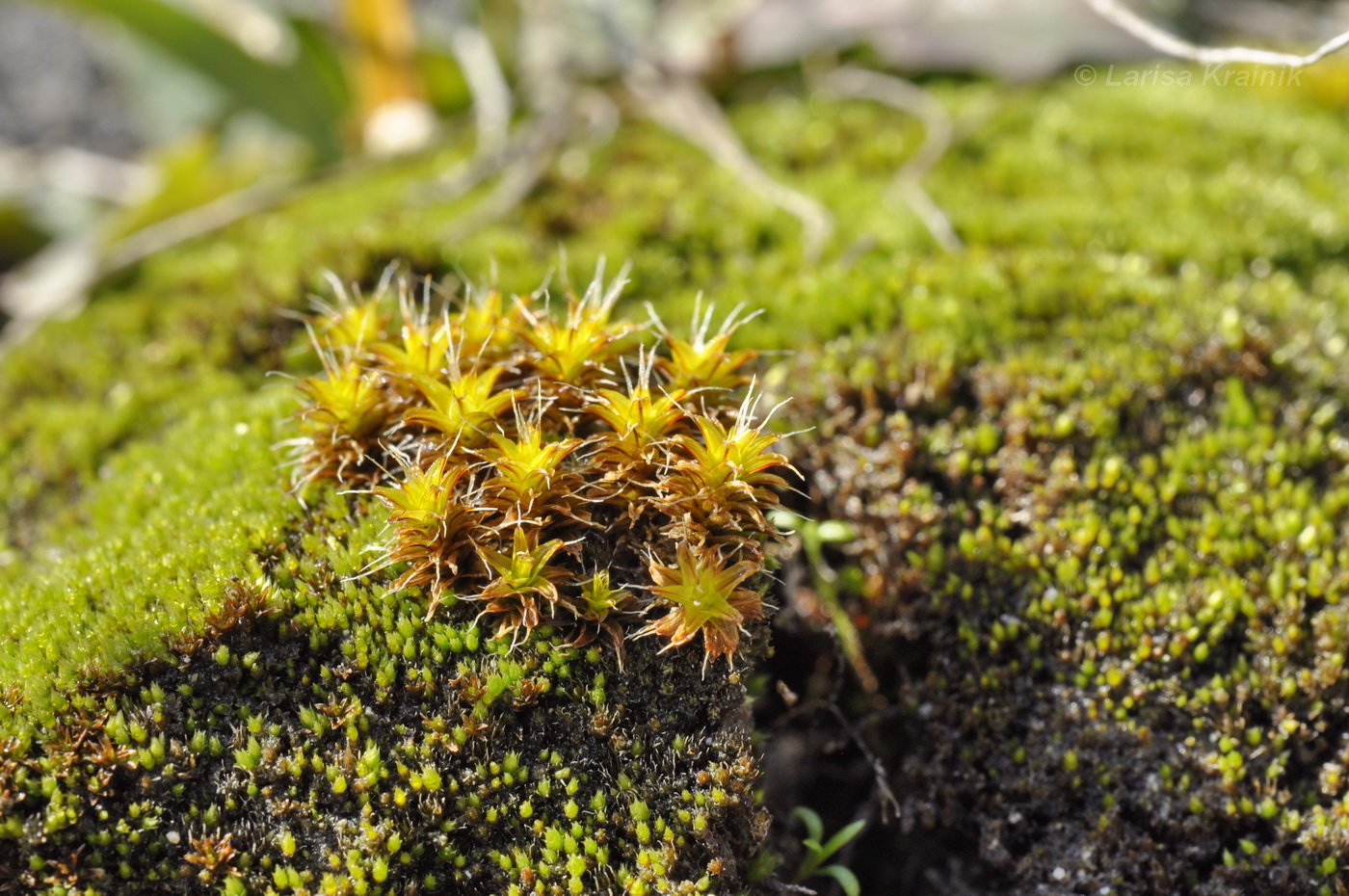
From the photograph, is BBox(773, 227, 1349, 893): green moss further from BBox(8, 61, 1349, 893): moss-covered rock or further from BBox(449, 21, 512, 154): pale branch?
BBox(449, 21, 512, 154): pale branch

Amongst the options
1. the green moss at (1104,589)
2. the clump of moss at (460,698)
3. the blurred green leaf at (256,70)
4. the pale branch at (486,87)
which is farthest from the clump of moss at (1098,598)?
the blurred green leaf at (256,70)

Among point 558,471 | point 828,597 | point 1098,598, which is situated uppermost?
point 558,471

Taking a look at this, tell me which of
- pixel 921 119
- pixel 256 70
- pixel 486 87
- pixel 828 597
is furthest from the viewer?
pixel 256 70

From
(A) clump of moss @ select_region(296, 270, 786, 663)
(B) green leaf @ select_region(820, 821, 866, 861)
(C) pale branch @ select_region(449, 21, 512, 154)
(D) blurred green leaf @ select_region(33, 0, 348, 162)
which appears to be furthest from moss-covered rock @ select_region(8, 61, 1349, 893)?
(D) blurred green leaf @ select_region(33, 0, 348, 162)

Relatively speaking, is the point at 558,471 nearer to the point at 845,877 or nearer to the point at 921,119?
the point at 845,877

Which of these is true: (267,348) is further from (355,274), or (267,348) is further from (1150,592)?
(1150,592)

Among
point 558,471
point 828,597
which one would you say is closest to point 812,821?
point 828,597

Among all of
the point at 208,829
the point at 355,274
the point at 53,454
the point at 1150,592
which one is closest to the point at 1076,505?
the point at 1150,592
